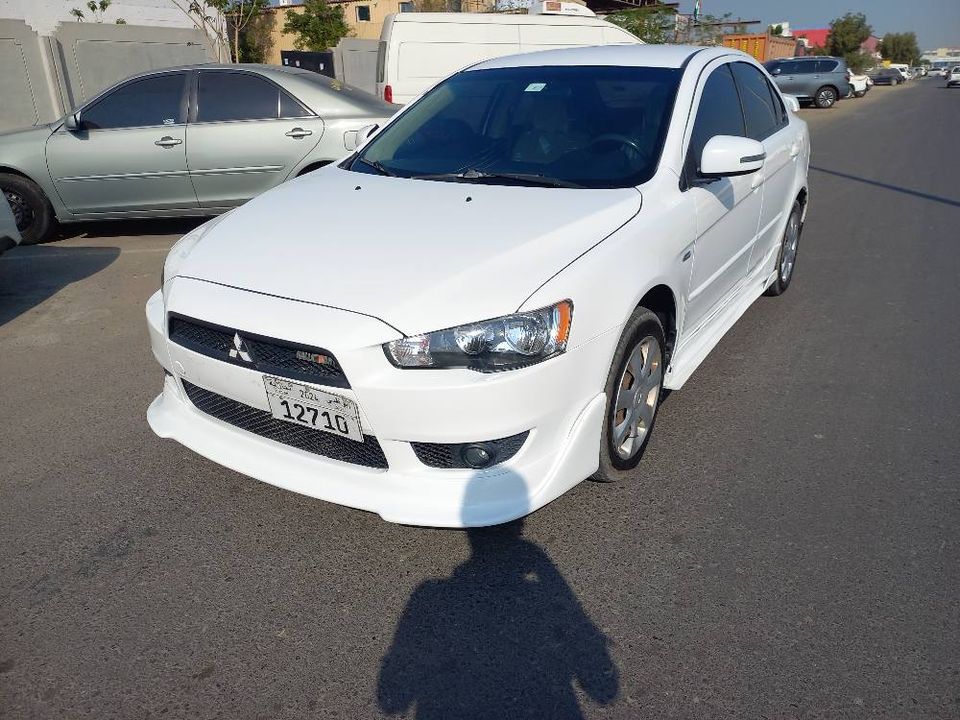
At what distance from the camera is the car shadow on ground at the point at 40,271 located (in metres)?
5.76

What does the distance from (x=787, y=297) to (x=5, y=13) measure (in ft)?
61.8

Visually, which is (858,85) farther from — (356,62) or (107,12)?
(107,12)

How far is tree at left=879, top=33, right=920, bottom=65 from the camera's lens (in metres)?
112

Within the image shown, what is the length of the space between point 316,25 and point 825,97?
20742 mm

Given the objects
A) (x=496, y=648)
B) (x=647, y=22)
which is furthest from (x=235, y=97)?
(x=647, y=22)

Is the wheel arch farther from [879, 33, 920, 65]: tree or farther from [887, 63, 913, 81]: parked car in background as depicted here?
[879, 33, 920, 65]: tree

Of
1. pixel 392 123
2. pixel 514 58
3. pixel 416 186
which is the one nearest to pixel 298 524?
pixel 416 186

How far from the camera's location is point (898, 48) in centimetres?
11162

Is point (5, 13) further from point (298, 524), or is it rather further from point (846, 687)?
point (846, 687)

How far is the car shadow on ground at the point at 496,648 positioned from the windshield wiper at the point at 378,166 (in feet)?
5.99

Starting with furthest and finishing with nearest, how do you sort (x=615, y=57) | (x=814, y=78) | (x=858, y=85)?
(x=858, y=85), (x=814, y=78), (x=615, y=57)

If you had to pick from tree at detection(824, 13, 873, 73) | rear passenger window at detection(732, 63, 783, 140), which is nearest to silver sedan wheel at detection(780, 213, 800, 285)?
rear passenger window at detection(732, 63, 783, 140)

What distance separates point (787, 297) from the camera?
5.71m

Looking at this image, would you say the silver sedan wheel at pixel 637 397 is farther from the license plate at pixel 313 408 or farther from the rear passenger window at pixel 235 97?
the rear passenger window at pixel 235 97
